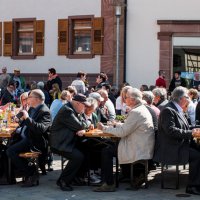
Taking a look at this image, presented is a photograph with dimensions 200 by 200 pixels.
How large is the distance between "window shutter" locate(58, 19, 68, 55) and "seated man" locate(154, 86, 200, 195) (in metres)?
12.3

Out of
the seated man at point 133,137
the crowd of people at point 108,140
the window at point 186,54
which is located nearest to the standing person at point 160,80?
the window at point 186,54

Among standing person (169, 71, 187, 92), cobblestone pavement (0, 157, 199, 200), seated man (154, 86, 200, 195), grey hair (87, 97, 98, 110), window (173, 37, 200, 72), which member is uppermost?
window (173, 37, 200, 72)

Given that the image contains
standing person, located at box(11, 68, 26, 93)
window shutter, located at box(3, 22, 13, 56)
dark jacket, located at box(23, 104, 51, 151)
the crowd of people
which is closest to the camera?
the crowd of people

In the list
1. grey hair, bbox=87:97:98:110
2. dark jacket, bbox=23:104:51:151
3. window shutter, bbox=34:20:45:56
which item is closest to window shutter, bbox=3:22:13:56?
window shutter, bbox=34:20:45:56

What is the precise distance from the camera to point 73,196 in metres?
8.11

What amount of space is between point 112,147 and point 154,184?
979mm

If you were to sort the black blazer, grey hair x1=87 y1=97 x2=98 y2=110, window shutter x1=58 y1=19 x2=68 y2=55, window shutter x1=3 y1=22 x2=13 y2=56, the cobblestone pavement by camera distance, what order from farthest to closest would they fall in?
window shutter x1=3 y1=22 x2=13 y2=56, window shutter x1=58 y1=19 x2=68 y2=55, grey hair x1=87 y1=97 x2=98 y2=110, the black blazer, the cobblestone pavement

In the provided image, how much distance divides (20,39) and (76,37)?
2424mm

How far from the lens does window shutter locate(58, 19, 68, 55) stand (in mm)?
20203

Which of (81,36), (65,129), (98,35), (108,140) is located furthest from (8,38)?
(65,129)

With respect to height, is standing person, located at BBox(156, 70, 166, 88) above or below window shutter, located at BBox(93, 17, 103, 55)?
below

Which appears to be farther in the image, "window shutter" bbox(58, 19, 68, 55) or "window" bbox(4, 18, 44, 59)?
"window" bbox(4, 18, 44, 59)

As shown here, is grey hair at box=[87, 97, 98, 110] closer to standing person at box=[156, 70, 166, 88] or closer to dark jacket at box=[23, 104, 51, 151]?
dark jacket at box=[23, 104, 51, 151]

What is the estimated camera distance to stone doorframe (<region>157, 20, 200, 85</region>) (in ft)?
60.6
